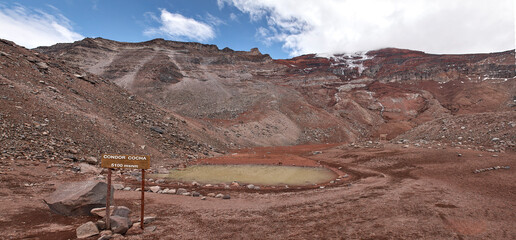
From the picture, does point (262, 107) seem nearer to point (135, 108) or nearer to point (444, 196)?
point (135, 108)

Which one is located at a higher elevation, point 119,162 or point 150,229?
point 119,162

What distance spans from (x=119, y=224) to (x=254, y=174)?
11413mm

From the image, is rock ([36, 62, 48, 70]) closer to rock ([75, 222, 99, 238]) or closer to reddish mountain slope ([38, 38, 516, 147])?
reddish mountain slope ([38, 38, 516, 147])

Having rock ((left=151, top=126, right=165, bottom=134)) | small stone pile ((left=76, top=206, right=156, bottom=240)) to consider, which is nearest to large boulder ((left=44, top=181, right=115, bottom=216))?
small stone pile ((left=76, top=206, right=156, bottom=240))

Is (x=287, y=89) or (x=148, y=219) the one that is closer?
(x=148, y=219)

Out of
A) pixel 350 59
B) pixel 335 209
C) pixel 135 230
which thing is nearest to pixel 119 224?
pixel 135 230

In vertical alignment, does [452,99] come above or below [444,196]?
above

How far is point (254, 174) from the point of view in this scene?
1731 cm

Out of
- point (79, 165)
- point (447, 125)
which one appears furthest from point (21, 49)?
point (447, 125)

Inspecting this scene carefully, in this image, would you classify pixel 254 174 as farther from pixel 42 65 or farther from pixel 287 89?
pixel 287 89

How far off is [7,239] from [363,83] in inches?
3107

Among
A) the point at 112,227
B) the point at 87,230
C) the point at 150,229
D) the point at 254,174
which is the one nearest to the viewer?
the point at 87,230

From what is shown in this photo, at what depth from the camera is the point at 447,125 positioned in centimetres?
2345

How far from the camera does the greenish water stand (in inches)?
593
